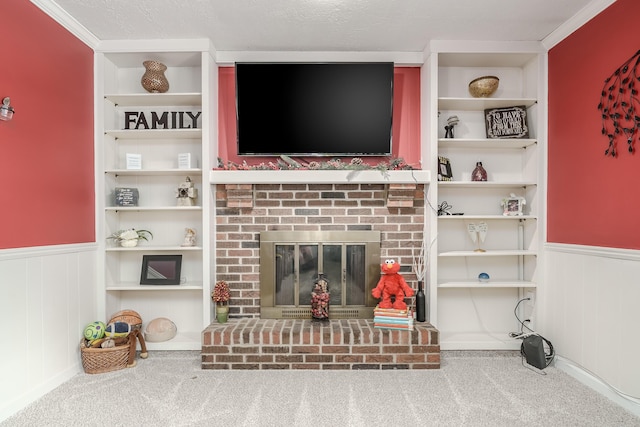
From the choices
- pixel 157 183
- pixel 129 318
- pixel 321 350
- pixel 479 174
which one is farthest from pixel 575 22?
pixel 129 318

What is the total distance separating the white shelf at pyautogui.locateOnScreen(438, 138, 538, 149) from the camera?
10.3 feet

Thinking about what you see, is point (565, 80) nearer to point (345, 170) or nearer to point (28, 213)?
point (345, 170)

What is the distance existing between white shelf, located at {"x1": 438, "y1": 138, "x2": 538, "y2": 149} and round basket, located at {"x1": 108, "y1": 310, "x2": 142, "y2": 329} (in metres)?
2.82

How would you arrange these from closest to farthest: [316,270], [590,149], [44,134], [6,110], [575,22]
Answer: [6,110], [44,134], [590,149], [575,22], [316,270]

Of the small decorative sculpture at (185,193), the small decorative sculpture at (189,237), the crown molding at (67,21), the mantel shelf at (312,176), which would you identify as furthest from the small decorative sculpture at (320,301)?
the crown molding at (67,21)

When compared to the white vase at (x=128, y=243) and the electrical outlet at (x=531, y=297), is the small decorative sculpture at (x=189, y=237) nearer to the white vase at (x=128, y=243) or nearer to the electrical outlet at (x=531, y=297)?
the white vase at (x=128, y=243)

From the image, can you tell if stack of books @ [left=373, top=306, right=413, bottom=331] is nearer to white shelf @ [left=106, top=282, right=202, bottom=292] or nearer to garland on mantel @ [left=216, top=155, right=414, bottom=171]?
garland on mantel @ [left=216, top=155, right=414, bottom=171]

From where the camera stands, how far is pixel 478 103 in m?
3.26

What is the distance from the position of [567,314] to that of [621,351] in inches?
21.3

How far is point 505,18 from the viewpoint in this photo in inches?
108

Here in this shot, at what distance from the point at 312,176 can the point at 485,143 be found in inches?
57.7

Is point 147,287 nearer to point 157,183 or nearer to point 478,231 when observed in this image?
point 157,183

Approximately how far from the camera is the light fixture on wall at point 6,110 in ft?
6.91

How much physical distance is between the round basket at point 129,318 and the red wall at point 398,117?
57.8 inches
